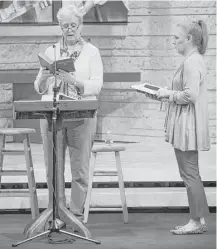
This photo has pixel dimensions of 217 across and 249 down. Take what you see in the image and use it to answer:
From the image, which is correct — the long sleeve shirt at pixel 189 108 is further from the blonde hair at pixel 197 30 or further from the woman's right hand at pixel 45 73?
the woman's right hand at pixel 45 73

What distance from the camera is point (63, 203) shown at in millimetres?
4773

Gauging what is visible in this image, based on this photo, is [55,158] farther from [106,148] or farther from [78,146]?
[106,148]

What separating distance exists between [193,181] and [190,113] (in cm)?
48

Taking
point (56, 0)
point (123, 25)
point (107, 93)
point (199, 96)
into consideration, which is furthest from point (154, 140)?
point (199, 96)

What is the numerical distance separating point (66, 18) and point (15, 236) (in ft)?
5.07

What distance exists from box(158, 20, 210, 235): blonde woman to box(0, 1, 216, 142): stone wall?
363 cm

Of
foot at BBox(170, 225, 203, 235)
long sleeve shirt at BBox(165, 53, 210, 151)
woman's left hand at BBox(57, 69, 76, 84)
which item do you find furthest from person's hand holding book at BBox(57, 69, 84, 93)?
foot at BBox(170, 225, 203, 235)

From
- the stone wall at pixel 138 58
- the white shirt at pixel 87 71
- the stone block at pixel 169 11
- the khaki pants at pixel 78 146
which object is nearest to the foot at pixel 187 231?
the khaki pants at pixel 78 146

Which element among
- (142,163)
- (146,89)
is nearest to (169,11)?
(142,163)

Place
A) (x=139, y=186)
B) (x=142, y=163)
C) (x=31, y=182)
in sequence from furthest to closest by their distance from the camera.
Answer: (x=142, y=163)
(x=139, y=186)
(x=31, y=182)

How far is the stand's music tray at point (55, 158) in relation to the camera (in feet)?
14.6

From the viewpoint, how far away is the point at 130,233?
500cm

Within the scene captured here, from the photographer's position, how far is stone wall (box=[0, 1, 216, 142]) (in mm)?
8461

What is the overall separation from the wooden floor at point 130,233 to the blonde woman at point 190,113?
186 millimetres
